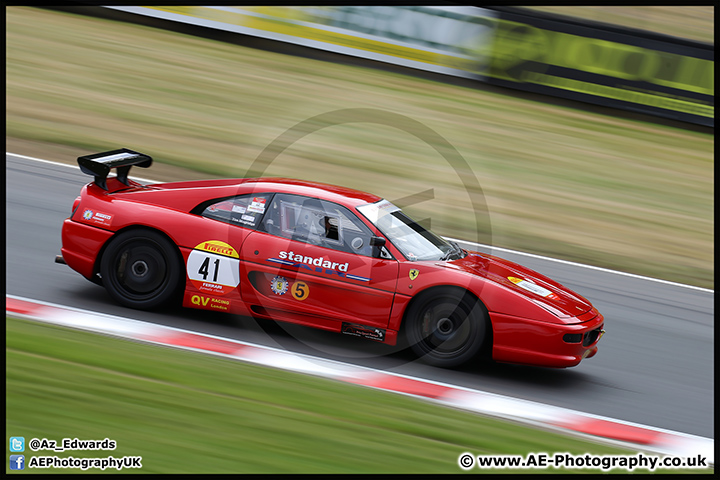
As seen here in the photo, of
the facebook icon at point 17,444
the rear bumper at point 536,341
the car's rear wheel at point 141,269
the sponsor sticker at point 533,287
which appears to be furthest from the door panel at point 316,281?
the facebook icon at point 17,444

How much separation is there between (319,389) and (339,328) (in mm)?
880

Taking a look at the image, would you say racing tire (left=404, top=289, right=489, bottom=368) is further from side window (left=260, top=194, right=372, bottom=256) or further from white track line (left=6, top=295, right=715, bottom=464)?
side window (left=260, top=194, right=372, bottom=256)

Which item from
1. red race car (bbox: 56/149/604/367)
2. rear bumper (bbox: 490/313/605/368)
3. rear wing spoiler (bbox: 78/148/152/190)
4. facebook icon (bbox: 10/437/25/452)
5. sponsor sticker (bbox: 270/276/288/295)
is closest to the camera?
facebook icon (bbox: 10/437/25/452)

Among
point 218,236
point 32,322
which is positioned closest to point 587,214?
point 218,236

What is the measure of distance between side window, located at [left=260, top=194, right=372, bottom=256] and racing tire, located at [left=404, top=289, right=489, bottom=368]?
2.19 feet

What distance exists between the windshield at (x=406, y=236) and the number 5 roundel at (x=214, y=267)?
3.84 ft

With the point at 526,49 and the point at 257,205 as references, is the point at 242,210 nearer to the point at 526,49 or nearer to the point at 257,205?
the point at 257,205

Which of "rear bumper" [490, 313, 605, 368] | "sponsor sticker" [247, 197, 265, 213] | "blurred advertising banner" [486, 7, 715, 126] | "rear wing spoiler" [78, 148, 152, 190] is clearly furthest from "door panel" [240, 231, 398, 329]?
"blurred advertising banner" [486, 7, 715, 126]

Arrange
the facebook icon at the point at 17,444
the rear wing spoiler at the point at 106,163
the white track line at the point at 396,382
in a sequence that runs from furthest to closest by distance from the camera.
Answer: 1. the rear wing spoiler at the point at 106,163
2. the white track line at the point at 396,382
3. the facebook icon at the point at 17,444

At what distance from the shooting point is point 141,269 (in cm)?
618

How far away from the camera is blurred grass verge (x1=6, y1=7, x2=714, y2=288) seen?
10594mm

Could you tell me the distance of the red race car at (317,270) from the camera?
225 inches

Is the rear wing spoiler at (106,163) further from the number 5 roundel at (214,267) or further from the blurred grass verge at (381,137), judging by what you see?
the blurred grass verge at (381,137)
